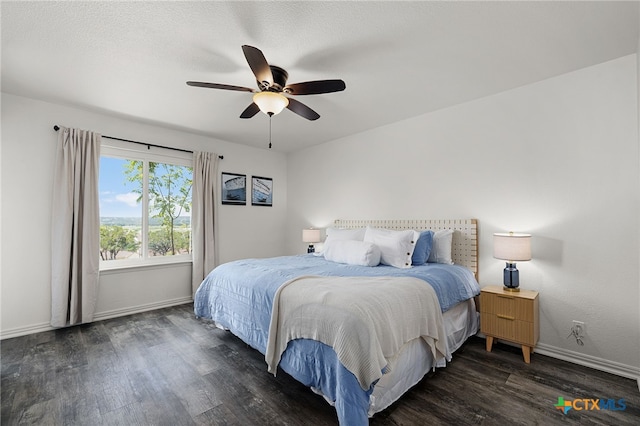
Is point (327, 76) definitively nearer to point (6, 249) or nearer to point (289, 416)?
point (289, 416)

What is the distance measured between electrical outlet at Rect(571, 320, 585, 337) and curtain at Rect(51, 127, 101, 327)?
5.08 metres

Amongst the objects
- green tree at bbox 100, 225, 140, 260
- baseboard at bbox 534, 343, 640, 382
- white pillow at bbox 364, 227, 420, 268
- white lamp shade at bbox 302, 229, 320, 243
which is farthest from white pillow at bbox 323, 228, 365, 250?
green tree at bbox 100, 225, 140, 260

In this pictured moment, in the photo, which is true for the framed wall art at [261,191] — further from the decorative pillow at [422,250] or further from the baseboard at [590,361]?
the baseboard at [590,361]

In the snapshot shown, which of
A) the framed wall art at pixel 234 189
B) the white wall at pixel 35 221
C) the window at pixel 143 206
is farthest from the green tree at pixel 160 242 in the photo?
the framed wall art at pixel 234 189

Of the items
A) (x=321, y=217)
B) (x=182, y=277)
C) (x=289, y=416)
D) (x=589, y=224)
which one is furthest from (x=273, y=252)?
(x=589, y=224)

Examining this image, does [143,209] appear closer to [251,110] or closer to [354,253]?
[251,110]

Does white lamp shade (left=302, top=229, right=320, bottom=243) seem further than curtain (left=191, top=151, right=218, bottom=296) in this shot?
Yes

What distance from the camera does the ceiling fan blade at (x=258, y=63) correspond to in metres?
1.84

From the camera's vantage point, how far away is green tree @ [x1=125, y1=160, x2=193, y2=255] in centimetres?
402

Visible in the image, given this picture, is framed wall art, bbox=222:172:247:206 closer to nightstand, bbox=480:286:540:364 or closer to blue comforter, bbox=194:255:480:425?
blue comforter, bbox=194:255:480:425

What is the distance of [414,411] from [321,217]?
347 centimetres

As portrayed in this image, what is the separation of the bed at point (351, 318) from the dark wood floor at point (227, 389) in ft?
0.54

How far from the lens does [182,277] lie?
4328mm

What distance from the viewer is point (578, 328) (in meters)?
2.52
